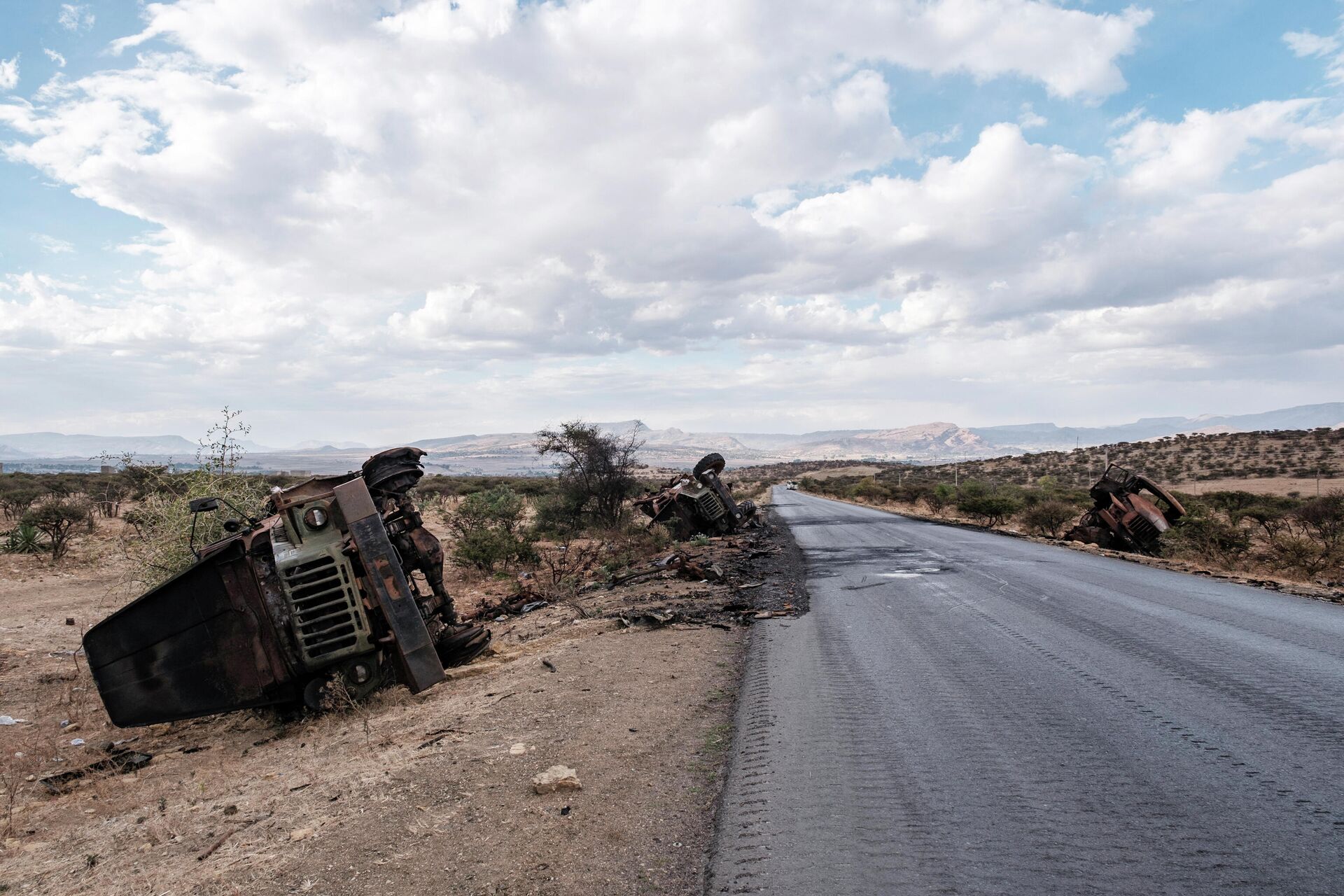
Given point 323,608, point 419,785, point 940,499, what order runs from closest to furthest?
point 419,785 < point 323,608 < point 940,499

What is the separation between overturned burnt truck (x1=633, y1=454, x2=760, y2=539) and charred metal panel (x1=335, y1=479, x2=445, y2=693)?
48.5ft

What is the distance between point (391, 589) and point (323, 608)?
482 mm

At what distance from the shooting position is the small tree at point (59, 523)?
1711 cm

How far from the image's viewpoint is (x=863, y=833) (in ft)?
10.7

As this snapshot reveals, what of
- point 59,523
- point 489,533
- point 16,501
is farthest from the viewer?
point 16,501

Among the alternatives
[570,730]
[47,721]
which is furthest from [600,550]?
[570,730]

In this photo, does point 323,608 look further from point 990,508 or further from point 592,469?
point 990,508

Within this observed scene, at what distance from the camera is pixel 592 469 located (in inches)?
969

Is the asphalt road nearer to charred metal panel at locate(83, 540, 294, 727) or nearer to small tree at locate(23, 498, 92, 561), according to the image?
charred metal panel at locate(83, 540, 294, 727)

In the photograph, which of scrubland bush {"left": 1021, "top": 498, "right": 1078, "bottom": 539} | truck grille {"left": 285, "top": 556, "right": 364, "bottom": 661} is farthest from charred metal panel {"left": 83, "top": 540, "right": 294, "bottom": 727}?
scrubland bush {"left": 1021, "top": 498, "right": 1078, "bottom": 539}

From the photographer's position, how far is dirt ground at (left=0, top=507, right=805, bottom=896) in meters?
3.21

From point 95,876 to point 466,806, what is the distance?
1724 millimetres

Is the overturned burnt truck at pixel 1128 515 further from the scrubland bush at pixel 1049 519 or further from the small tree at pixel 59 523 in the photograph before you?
the small tree at pixel 59 523

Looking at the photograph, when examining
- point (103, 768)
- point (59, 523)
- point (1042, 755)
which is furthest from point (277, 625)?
point (59, 523)
